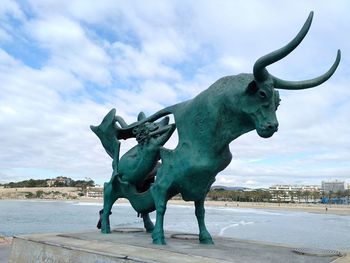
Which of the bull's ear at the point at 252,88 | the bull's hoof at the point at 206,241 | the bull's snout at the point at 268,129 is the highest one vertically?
the bull's ear at the point at 252,88

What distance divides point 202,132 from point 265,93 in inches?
52.2

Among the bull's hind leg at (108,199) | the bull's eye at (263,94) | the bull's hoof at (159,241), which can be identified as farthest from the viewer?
the bull's hind leg at (108,199)

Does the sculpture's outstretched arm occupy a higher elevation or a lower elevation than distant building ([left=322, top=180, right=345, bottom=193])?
lower

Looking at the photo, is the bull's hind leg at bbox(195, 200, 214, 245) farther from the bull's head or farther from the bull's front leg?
the bull's head

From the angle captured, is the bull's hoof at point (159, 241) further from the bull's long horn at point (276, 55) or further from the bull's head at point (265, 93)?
the bull's long horn at point (276, 55)

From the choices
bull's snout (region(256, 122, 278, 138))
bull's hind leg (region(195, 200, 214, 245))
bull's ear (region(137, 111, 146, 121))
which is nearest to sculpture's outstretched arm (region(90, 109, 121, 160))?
bull's ear (region(137, 111, 146, 121))

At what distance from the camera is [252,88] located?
21.7ft

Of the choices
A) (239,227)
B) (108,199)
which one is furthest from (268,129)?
(239,227)

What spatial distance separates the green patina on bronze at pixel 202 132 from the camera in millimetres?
6512

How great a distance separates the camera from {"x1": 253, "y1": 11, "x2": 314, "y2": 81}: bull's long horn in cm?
549

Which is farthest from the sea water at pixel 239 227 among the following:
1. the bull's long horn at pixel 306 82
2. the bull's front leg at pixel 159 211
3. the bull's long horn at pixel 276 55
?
the bull's long horn at pixel 276 55

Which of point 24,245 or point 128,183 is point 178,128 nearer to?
point 128,183

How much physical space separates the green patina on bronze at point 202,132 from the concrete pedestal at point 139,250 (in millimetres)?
580

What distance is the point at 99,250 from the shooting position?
21.5 ft
